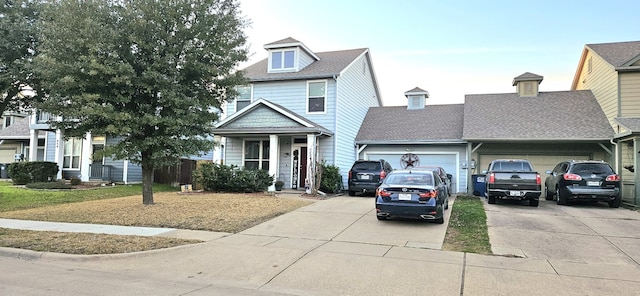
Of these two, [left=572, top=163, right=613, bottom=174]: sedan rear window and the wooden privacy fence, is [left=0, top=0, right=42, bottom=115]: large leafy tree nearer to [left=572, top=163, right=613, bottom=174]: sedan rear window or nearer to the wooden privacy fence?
the wooden privacy fence

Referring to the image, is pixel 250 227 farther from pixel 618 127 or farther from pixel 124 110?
pixel 618 127

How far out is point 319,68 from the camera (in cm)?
2069

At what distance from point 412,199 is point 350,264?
11.6 feet

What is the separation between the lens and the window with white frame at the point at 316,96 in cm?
1975

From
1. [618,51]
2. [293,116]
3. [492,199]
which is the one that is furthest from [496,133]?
[293,116]

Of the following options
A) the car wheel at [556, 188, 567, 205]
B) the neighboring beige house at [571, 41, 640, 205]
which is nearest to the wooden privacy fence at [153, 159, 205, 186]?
the car wheel at [556, 188, 567, 205]

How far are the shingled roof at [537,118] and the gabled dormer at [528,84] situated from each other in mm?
343

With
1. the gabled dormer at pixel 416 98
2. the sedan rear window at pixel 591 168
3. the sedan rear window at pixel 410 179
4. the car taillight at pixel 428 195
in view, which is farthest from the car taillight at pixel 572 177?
the gabled dormer at pixel 416 98

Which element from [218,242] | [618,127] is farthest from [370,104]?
[218,242]

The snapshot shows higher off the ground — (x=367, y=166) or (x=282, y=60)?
(x=282, y=60)

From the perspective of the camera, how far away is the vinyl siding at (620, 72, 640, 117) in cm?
1655

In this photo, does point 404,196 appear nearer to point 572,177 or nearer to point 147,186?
point 572,177

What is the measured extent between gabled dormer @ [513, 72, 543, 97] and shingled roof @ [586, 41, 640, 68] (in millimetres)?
2842

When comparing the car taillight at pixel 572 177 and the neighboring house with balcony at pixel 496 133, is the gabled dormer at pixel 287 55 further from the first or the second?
the car taillight at pixel 572 177
